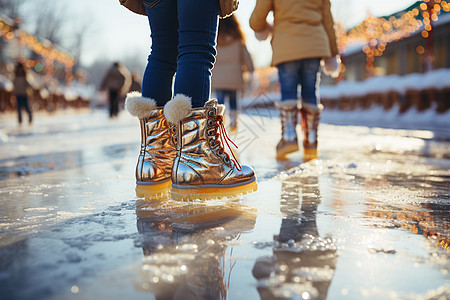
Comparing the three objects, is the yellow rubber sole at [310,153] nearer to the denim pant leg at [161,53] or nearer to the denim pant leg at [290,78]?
the denim pant leg at [290,78]

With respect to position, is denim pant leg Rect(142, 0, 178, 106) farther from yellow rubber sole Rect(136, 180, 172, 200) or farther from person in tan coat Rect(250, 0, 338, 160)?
person in tan coat Rect(250, 0, 338, 160)

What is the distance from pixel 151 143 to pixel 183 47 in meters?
0.41

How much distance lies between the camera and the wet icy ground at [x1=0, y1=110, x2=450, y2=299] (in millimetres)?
860

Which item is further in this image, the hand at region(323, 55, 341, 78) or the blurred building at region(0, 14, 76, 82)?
the blurred building at region(0, 14, 76, 82)

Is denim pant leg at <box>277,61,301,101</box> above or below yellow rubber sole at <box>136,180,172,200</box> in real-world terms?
above

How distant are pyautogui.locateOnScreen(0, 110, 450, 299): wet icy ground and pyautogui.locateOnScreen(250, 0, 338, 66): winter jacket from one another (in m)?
1.35

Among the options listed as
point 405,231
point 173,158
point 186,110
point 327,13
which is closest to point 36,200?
point 173,158

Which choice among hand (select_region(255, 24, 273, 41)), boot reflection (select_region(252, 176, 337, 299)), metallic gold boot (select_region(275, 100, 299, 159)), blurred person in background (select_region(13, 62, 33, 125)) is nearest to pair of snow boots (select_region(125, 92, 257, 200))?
boot reflection (select_region(252, 176, 337, 299))

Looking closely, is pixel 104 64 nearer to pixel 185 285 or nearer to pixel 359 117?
pixel 359 117

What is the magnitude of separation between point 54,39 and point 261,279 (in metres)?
53.5

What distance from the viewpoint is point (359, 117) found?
1152 centimetres

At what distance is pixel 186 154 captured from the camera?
1605mm

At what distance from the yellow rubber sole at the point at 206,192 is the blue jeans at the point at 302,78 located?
186 centimetres

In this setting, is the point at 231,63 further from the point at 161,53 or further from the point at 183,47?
the point at 183,47
